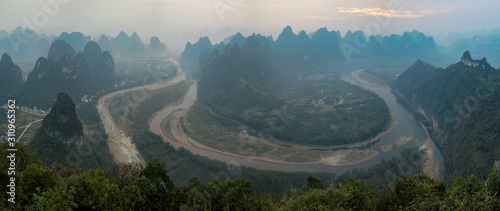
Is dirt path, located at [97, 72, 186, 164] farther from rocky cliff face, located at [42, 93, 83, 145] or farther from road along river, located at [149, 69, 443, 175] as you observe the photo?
rocky cliff face, located at [42, 93, 83, 145]

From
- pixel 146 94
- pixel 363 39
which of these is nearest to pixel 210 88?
pixel 146 94

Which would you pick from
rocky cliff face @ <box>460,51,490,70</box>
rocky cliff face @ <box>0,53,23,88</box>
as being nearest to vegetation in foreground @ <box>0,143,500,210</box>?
rocky cliff face @ <box>0,53,23,88</box>

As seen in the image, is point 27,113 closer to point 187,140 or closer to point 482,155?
point 187,140

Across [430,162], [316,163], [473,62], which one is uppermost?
[473,62]

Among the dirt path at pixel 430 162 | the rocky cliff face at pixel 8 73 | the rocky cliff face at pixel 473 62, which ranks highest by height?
the rocky cliff face at pixel 473 62

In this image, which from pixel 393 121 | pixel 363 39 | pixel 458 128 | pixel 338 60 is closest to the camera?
pixel 458 128

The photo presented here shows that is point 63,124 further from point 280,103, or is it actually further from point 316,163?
point 280,103

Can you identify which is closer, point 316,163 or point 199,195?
point 199,195

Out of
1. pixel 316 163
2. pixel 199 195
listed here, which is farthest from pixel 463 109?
pixel 199 195

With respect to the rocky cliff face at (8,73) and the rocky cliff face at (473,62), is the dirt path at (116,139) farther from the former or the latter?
the rocky cliff face at (473,62)

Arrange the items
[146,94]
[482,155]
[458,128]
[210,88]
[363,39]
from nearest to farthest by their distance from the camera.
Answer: [482,155]
[458,128]
[146,94]
[210,88]
[363,39]

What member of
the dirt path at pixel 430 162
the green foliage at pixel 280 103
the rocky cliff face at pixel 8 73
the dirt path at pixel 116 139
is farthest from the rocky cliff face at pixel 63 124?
the dirt path at pixel 430 162
